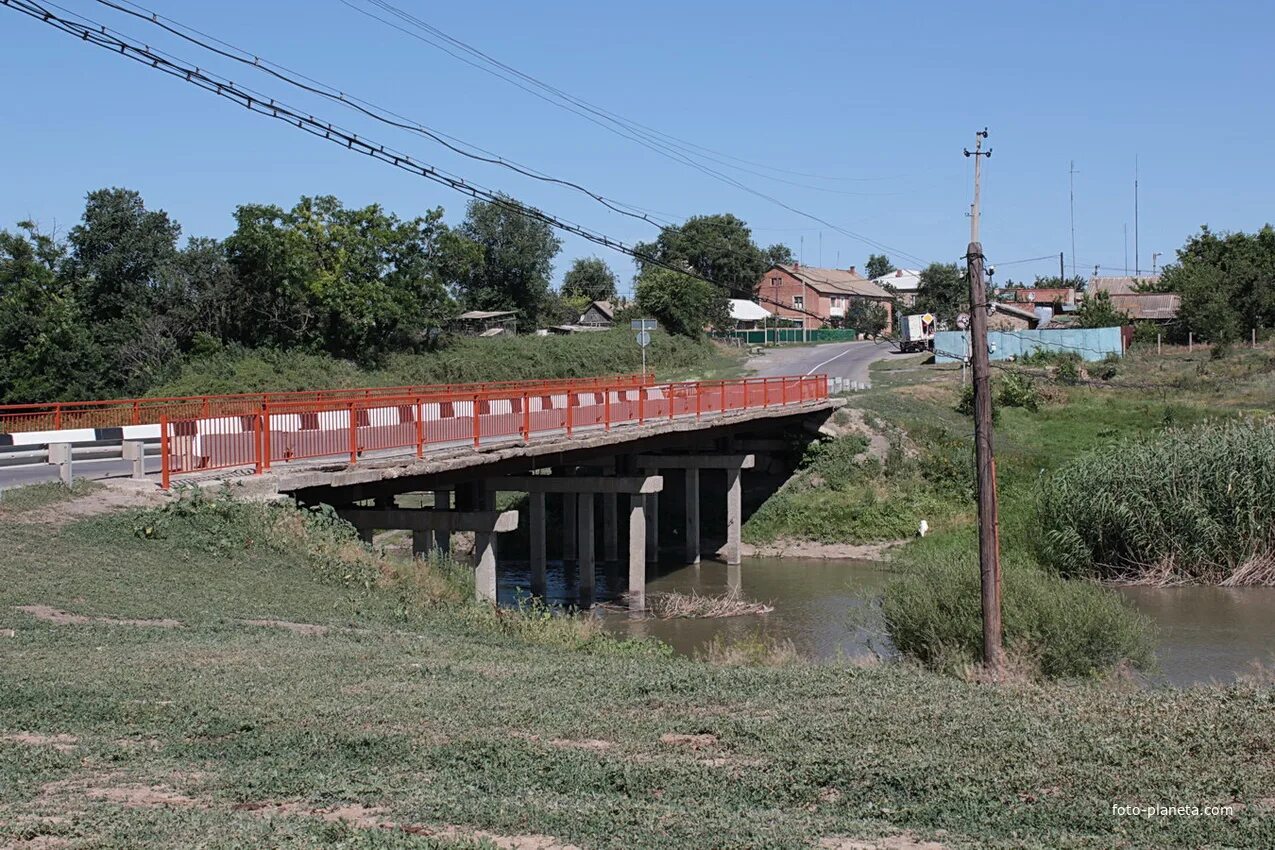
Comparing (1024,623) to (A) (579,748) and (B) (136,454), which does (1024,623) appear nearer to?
(A) (579,748)

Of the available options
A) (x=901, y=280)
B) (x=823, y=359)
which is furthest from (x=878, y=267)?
(x=823, y=359)

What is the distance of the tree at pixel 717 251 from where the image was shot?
10350 centimetres

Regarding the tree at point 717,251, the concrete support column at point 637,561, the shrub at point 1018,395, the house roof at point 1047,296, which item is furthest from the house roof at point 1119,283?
the concrete support column at point 637,561

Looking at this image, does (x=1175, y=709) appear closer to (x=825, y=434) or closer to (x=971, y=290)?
(x=971, y=290)

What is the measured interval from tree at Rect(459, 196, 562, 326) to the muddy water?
144ft

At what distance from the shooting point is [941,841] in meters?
6.91

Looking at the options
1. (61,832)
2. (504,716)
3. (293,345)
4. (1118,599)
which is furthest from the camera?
(293,345)

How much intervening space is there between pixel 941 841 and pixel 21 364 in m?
44.4

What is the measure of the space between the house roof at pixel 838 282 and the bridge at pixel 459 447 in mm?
75812

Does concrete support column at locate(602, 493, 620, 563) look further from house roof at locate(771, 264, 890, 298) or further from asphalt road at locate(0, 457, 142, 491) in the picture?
house roof at locate(771, 264, 890, 298)

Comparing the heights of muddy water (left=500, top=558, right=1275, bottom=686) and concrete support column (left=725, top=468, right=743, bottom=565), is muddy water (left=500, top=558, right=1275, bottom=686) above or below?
below

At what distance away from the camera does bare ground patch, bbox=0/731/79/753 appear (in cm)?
842

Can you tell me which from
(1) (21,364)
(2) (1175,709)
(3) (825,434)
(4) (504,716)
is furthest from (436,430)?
(1) (21,364)

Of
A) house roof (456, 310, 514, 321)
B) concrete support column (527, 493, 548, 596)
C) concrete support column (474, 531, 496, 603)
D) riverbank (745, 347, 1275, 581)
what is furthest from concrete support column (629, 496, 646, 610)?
house roof (456, 310, 514, 321)
